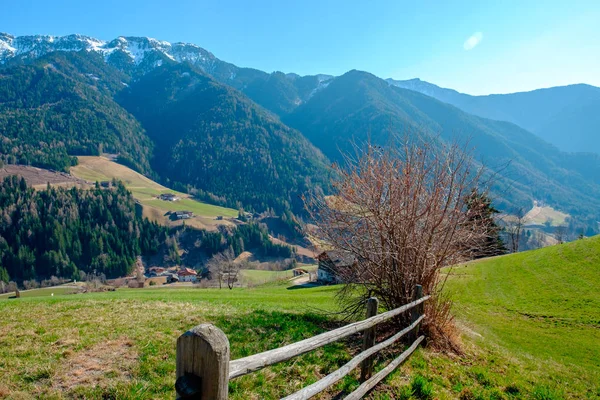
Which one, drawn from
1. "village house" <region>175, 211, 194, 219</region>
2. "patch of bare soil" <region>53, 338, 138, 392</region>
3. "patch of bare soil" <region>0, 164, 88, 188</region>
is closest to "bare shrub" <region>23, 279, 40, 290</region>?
"village house" <region>175, 211, 194, 219</region>

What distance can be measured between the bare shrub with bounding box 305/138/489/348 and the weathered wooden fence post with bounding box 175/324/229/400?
263 inches

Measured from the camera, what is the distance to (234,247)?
14725cm

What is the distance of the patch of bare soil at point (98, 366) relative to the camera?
17.2ft

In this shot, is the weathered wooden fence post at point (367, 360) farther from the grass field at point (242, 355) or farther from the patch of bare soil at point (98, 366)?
the patch of bare soil at point (98, 366)

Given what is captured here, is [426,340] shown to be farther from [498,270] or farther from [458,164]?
[498,270]

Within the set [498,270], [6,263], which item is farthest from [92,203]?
[498,270]

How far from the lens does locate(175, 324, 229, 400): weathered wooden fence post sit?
2.20 metres

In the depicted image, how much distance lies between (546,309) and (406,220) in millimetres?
14887

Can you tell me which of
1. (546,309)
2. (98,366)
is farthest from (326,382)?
(546,309)

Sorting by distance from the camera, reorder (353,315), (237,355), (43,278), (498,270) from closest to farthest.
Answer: (237,355), (353,315), (498,270), (43,278)

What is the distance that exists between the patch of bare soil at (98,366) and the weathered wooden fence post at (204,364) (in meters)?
3.98

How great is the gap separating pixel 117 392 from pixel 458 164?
8724 mm

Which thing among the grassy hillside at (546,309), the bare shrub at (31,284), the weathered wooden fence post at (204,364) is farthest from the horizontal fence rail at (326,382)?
the bare shrub at (31,284)

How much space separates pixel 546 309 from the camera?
57.7 feet
